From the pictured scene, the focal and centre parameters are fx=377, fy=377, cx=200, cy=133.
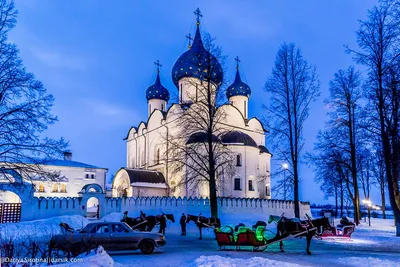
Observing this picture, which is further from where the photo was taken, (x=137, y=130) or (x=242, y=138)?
(x=137, y=130)

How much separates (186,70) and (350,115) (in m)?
19.6

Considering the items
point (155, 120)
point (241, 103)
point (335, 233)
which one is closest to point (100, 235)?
point (335, 233)

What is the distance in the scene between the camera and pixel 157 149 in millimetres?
41781

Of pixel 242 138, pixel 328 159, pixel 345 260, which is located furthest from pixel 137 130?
pixel 345 260

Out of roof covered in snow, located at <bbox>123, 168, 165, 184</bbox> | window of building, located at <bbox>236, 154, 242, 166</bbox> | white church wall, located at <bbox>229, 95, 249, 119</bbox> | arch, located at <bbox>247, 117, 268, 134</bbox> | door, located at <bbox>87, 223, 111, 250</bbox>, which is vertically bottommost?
door, located at <bbox>87, 223, 111, 250</bbox>

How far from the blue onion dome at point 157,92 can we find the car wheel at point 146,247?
3759 centimetres

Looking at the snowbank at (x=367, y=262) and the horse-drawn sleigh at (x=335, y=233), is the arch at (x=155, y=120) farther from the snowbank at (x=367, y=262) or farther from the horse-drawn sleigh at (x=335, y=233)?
the snowbank at (x=367, y=262)

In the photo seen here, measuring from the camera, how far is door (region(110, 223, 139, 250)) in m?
12.1

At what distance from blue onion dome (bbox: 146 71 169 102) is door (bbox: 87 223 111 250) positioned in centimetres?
3736

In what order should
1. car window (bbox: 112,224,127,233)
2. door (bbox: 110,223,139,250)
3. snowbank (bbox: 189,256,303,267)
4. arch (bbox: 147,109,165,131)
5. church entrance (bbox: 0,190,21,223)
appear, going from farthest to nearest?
arch (bbox: 147,109,165,131) → church entrance (bbox: 0,190,21,223) → car window (bbox: 112,224,127,233) → door (bbox: 110,223,139,250) → snowbank (bbox: 189,256,303,267)

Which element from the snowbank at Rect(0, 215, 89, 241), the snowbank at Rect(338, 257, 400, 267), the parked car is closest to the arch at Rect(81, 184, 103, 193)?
the snowbank at Rect(0, 215, 89, 241)

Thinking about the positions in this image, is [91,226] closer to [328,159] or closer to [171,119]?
[328,159]

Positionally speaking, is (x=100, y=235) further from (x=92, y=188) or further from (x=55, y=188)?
(x=55, y=188)

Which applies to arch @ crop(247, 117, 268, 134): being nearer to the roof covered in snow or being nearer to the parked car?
the roof covered in snow
